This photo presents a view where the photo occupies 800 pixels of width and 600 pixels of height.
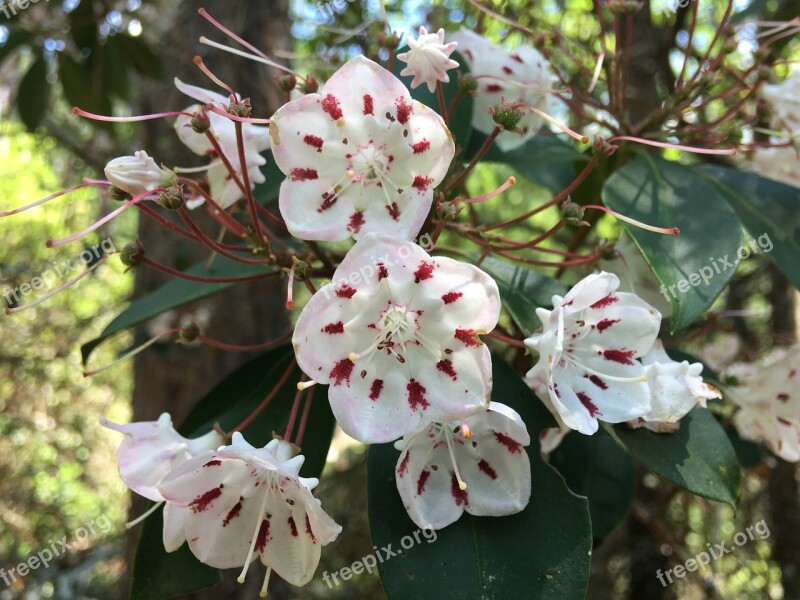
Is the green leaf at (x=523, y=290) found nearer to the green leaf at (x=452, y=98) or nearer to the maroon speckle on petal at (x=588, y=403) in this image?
the maroon speckle on petal at (x=588, y=403)

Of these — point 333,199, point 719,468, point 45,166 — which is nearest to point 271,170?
point 333,199

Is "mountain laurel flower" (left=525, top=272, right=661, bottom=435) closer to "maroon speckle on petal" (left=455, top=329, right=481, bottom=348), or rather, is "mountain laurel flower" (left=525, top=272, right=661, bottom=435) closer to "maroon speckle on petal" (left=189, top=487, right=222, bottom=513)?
"maroon speckle on petal" (left=455, top=329, right=481, bottom=348)

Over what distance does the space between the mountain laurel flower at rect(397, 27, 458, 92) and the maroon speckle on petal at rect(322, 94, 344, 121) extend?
0.33ft

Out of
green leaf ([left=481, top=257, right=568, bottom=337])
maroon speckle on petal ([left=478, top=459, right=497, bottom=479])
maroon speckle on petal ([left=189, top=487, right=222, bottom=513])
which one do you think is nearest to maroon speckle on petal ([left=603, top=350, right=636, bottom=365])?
green leaf ([left=481, top=257, right=568, bottom=337])

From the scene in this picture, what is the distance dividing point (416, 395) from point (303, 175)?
331mm

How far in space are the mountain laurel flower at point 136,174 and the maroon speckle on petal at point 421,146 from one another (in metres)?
0.32

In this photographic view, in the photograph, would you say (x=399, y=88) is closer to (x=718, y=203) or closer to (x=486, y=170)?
(x=718, y=203)

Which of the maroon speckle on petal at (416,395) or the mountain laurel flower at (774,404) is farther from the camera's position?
the mountain laurel flower at (774,404)

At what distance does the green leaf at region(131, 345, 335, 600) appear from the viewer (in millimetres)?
969

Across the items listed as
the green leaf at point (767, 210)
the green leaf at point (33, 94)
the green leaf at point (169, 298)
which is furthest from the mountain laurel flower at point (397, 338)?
the green leaf at point (33, 94)

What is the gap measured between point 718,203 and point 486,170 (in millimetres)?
2683

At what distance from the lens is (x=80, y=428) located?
150 inches

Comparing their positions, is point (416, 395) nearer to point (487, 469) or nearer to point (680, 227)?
point (487, 469)

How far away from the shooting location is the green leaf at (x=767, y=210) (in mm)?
1217
